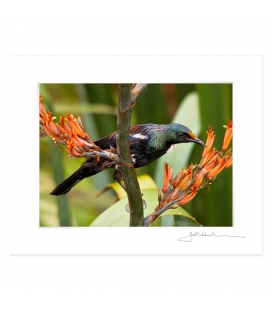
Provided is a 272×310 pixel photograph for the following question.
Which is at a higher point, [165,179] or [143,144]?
[143,144]

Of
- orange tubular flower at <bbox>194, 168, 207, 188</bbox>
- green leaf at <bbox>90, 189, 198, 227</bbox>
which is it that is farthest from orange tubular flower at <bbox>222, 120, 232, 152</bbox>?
green leaf at <bbox>90, 189, 198, 227</bbox>

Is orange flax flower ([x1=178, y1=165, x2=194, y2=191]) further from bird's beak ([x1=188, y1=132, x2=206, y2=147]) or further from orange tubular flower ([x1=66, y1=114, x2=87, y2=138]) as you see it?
orange tubular flower ([x1=66, y1=114, x2=87, y2=138])

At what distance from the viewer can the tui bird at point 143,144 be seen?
58.1 inches

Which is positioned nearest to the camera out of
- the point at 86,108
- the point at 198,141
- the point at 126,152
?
the point at 126,152

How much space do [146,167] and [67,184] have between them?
0.81 feet

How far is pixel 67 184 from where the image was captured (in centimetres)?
160

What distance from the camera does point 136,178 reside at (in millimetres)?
1488

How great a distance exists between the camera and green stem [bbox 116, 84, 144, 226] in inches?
55.8

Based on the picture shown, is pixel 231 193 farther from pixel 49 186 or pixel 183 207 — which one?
pixel 49 186

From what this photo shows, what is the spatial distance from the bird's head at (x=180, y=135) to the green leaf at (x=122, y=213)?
164 millimetres

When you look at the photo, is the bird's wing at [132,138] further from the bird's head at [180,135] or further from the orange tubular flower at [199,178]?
the orange tubular flower at [199,178]

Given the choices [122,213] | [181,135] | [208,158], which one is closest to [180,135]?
[181,135]

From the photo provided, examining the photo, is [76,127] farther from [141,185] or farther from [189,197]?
[189,197]
